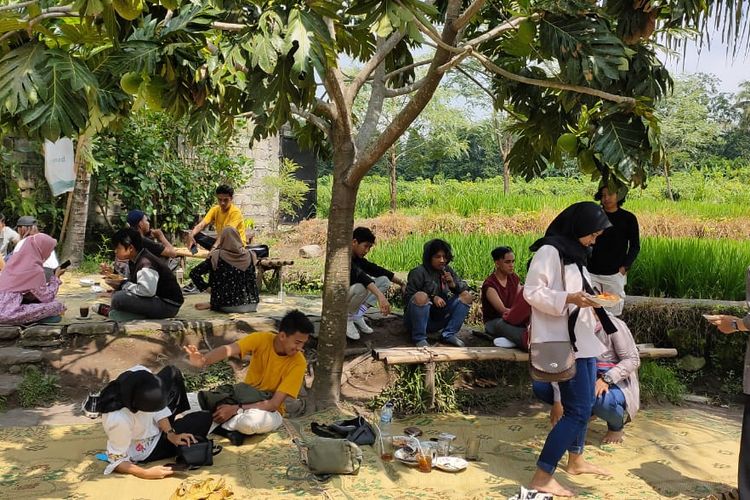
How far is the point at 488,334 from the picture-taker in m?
6.11

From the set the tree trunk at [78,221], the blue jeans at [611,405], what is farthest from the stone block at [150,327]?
the tree trunk at [78,221]

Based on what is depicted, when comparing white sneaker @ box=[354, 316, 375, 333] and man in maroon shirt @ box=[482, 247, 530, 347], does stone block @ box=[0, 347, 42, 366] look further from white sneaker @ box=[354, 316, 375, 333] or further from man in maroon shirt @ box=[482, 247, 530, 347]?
man in maroon shirt @ box=[482, 247, 530, 347]

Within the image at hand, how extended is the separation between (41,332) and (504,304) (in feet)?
12.4

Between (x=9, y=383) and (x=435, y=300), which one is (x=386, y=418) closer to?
(x=435, y=300)

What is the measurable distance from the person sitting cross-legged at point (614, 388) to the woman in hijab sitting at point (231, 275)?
10.5 ft

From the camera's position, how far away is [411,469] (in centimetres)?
419

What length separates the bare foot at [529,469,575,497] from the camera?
3.72 m

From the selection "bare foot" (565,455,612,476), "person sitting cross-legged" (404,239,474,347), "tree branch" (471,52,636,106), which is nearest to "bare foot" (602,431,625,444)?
"bare foot" (565,455,612,476)

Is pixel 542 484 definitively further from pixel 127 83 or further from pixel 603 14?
pixel 127 83

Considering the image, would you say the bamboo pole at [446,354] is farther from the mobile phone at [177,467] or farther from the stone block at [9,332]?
the stone block at [9,332]

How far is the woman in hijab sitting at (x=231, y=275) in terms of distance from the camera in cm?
665

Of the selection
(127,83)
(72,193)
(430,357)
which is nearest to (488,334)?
(430,357)

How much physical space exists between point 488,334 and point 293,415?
1840mm

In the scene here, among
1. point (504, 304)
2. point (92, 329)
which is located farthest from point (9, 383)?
point (504, 304)
